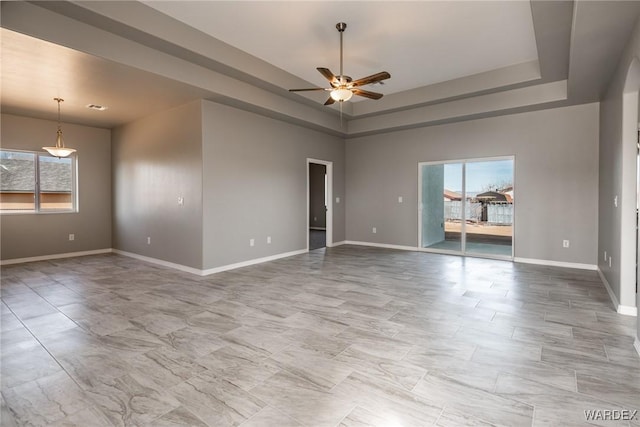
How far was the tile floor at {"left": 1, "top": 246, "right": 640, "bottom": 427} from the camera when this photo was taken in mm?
1911

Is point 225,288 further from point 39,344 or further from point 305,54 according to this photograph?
point 305,54

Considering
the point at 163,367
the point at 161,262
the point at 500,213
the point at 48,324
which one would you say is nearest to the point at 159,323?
the point at 163,367

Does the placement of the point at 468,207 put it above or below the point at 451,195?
below

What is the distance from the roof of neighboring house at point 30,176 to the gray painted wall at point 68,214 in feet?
0.99

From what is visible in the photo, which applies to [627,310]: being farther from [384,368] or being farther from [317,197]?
[317,197]

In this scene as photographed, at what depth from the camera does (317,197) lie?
41.7 ft

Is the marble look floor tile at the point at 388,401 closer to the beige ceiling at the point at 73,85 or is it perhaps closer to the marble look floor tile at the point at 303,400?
the marble look floor tile at the point at 303,400

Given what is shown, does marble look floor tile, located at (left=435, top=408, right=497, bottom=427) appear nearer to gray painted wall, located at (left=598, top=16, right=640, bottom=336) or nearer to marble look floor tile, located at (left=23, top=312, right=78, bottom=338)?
gray painted wall, located at (left=598, top=16, right=640, bottom=336)

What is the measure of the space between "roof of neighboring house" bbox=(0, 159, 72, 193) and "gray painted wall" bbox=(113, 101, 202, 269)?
940 mm

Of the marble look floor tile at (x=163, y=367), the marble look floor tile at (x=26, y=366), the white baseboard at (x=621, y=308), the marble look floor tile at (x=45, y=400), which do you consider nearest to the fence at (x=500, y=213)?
the white baseboard at (x=621, y=308)

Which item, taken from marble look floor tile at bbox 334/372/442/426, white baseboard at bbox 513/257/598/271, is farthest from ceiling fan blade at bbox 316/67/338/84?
white baseboard at bbox 513/257/598/271

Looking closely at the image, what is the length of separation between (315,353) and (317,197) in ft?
33.6

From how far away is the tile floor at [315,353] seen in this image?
6.27 ft

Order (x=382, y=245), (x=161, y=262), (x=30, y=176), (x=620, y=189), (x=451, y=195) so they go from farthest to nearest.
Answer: (x=382, y=245) < (x=451, y=195) < (x=30, y=176) < (x=161, y=262) < (x=620, y=189)
